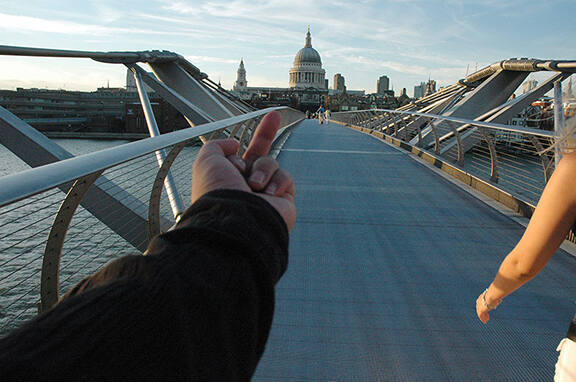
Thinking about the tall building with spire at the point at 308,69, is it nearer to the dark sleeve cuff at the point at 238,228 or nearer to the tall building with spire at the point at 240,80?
the tall building with spire at the point at 240,80

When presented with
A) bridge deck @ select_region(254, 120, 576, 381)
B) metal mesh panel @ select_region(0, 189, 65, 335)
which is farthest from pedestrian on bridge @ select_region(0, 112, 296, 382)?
bridge deck @ select_region(254, 120, 576, 381)

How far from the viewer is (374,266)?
3.33 m

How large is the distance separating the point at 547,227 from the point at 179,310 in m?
Answer: 1.15

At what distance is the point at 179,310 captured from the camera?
50 centimetres

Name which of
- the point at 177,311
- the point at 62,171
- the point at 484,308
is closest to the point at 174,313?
the point at 177,311

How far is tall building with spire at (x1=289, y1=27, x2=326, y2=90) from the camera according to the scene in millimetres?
127062

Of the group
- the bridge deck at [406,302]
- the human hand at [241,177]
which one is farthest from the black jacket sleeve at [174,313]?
the bridge deck at [406,302]

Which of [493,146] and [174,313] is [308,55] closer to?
[493,146]

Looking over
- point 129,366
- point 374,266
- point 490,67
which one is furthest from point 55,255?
point 490,67

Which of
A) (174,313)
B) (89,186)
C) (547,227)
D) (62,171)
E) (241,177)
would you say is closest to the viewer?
(174,313)

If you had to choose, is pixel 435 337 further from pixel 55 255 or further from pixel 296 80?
pixel 296 80

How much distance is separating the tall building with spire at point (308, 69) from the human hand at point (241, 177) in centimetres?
12853

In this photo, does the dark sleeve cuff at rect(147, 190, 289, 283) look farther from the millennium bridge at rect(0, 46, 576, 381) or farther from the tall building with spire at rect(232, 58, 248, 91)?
the tall building with spire at rect(232, 58, 248, 91)

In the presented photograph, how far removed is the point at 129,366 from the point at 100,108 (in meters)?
45.0
